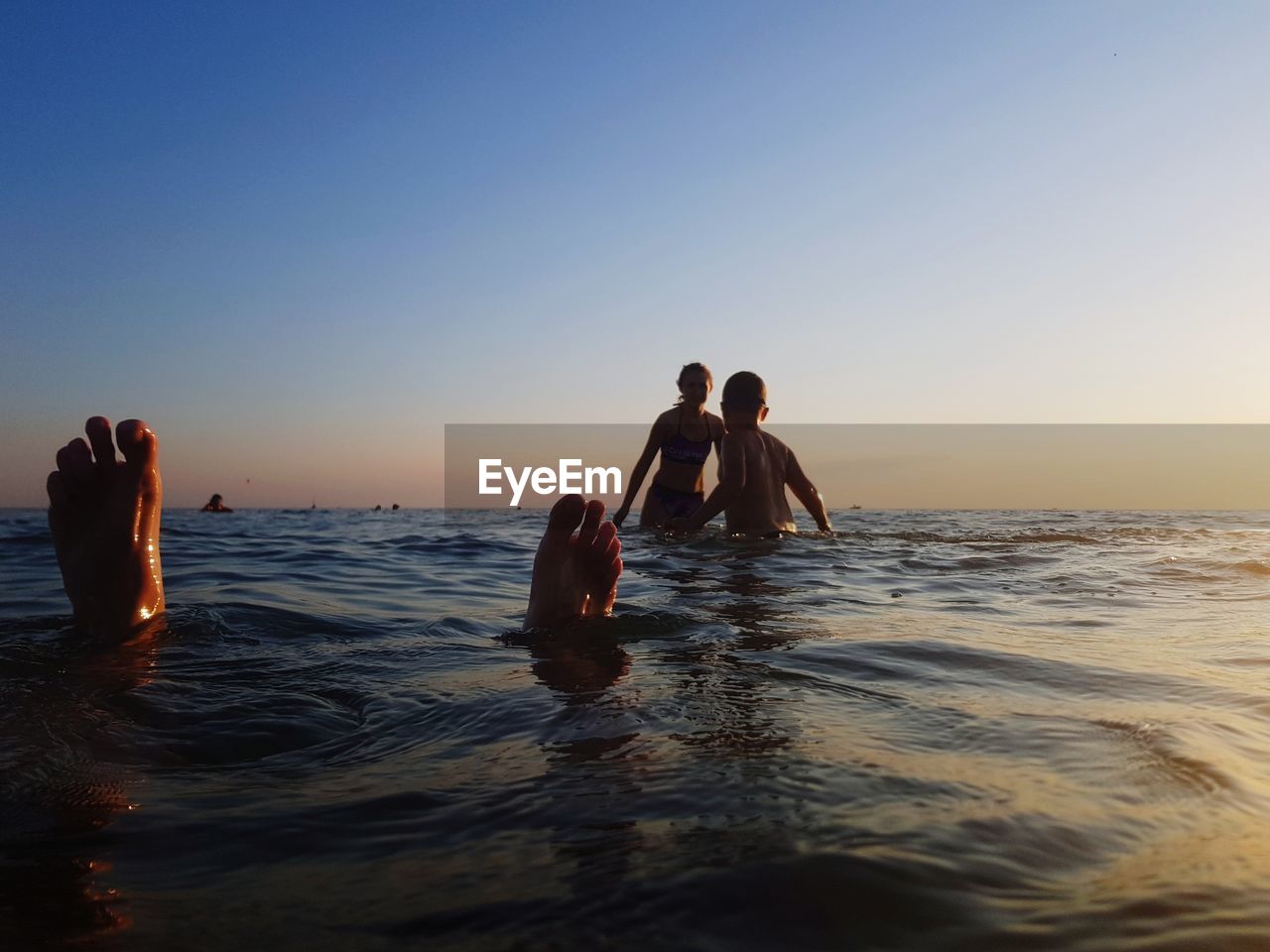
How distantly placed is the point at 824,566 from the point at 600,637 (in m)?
2.44

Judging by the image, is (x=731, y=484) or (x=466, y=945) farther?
(x=731, y=484)

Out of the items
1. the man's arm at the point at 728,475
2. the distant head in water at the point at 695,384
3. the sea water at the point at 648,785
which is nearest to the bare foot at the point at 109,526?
the sea water at the point at 648,785

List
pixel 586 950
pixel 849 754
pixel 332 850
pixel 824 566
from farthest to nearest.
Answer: pixel 824 566 < pixel 849 754 < pixel 332 850 < pixel 586 950

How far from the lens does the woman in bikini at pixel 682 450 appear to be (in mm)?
7910

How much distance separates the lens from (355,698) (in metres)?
2.12

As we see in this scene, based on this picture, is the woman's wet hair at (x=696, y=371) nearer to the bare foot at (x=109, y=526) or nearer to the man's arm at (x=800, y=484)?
the man's arm at (x=800, y=484)

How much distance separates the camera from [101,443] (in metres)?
3.02

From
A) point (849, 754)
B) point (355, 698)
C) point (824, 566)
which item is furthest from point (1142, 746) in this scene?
point (824, 566)

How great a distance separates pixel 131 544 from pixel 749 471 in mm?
4294

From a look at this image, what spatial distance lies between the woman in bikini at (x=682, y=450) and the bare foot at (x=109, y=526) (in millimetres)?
4882

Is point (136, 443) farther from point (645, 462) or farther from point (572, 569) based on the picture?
point (645, 462)

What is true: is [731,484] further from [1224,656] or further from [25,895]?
[25,895]

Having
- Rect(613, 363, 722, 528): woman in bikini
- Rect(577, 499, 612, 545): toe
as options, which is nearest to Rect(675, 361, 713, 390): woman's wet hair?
Rect(613, 363, 722, 528): woman in bikini

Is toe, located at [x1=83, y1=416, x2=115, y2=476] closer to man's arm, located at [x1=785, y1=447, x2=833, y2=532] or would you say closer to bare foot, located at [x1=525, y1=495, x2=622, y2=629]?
bare foot, located at [x1=525, y1=495, x2=622, y2=629]
